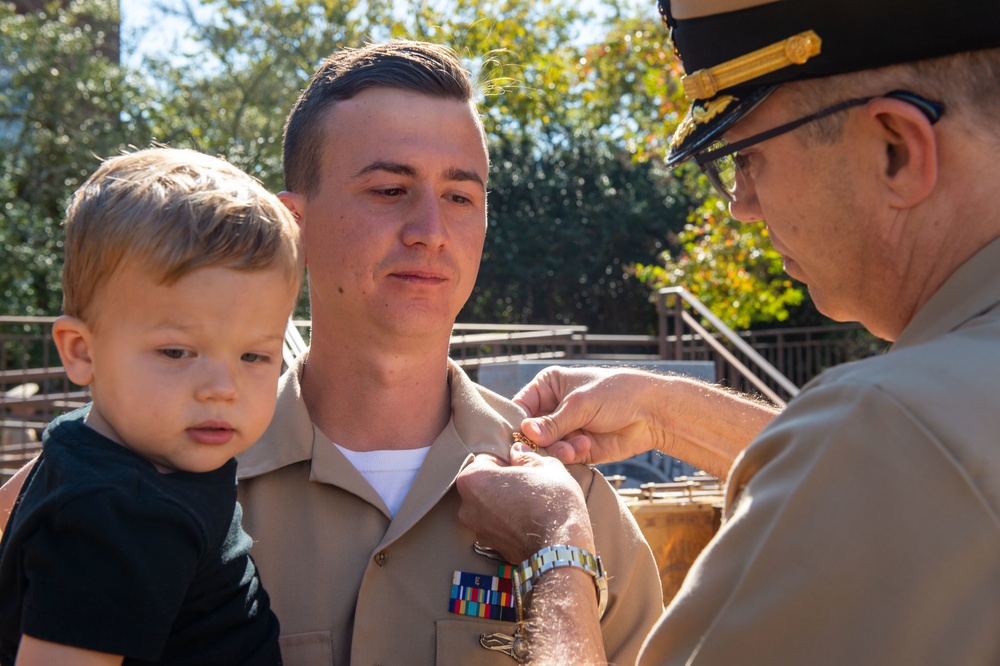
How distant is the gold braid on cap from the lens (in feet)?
5.24

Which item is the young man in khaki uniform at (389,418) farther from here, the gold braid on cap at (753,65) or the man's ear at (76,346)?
the gold braid on cap at (753,65)

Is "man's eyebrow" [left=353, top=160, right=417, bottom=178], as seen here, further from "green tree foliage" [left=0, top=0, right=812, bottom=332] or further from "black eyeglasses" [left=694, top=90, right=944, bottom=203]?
"green tree foliage" [left=0, top=0, right=812, bottom=332]

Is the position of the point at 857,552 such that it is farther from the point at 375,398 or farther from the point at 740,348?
the point at 740,348

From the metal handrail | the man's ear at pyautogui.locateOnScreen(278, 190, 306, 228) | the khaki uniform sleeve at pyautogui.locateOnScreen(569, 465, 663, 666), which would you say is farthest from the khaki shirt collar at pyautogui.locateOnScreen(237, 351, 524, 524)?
the metal handrail

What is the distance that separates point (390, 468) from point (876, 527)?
156 centimetres

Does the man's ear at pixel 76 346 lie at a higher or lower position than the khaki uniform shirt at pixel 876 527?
higher

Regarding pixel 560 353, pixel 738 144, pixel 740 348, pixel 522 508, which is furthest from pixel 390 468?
pixel 560 353

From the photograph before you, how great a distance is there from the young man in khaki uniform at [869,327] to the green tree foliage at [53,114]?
15283mm

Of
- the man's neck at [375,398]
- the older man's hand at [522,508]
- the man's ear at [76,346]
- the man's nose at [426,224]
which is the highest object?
the man's nose at [426,224]

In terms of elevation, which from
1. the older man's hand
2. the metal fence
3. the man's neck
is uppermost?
the man's neck

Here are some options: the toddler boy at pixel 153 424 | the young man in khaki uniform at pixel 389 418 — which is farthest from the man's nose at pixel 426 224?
the toddler boy at pixel 153 424

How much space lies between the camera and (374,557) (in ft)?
7.61

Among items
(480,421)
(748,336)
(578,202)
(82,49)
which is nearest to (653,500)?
(480,421)

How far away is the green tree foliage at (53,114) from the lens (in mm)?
15852
